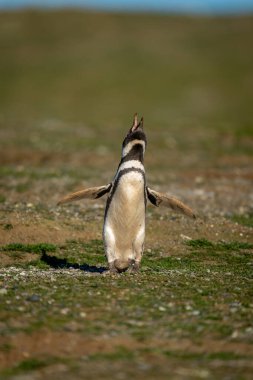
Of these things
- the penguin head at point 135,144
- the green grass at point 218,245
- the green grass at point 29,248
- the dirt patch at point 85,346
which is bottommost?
the dirt patch at point 85,346

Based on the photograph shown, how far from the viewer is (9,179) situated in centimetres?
2130

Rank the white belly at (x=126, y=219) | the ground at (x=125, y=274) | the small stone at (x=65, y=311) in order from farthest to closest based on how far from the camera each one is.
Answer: the white belly at (x=126, y=219), the small stone at (x=65, y=311), the ground at (x=125, y=274)

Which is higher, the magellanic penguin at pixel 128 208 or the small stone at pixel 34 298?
the magellanic penguin at pixel 128 208

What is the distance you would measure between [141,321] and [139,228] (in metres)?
3.28

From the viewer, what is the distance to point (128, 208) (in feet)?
36.8

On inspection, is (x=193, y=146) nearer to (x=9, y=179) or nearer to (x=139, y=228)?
(x=9, y=179)

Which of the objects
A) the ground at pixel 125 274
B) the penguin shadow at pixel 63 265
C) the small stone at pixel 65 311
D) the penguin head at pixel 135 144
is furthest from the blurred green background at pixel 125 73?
the small stone at pixel 65 311

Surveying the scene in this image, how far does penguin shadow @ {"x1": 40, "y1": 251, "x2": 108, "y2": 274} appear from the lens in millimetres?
12268

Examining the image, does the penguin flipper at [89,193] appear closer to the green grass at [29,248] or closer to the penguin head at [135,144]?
the penguin head at [135,144]

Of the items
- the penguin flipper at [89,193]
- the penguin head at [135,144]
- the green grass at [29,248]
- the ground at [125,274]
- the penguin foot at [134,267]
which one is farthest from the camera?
the green grass at [29,248]

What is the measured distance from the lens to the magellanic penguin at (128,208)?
36.7ft

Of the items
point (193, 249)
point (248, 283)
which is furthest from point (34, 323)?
point (193, 249)

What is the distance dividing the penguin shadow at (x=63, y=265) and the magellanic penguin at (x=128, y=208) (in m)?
0.68

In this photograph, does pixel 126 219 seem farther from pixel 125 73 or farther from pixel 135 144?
pixel 125 73
